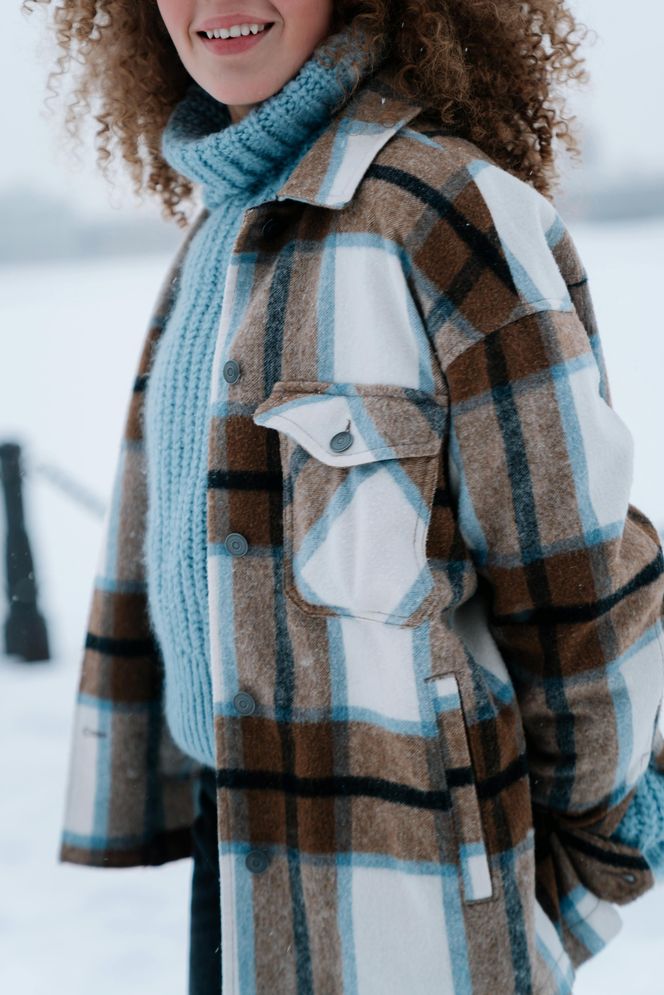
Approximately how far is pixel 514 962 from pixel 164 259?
13.2 meters

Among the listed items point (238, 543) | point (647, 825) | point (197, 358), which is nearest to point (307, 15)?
point (197, 358)

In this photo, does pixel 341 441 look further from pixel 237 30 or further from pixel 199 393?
pixel 237 30

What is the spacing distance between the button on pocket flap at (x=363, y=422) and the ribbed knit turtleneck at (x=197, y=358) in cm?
15

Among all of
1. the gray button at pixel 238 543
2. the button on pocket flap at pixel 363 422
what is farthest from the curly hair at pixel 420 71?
the gray button at pixel 238 543

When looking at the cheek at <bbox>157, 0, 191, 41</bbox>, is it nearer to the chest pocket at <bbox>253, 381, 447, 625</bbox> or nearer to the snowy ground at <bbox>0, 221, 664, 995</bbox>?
the chest pocket at <bbox>253, 381, 447, 625</bbox>

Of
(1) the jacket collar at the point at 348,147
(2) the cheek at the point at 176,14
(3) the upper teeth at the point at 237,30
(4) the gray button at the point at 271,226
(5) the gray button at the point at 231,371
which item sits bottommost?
(5) the gray button at the point at 231,371

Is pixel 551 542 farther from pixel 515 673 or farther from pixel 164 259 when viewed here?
pixel 164 259

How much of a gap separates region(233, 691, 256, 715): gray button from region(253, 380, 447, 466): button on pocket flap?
293mm

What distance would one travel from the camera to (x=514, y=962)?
3.53 feet

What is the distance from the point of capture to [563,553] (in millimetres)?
1057

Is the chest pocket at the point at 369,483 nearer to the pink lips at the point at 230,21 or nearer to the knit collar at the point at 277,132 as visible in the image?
the knit collar at the point at 277,132

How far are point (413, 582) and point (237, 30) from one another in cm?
70

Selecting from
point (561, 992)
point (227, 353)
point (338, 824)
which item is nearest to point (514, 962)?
point (561, 992)

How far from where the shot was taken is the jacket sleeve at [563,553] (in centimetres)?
103
